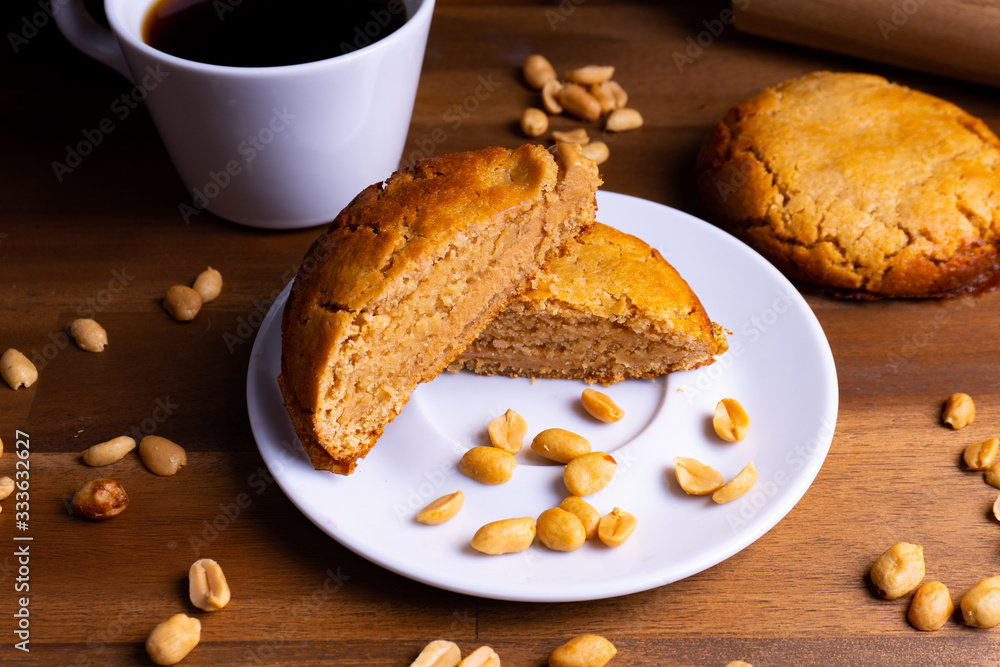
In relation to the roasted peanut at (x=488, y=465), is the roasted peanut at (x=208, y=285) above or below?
below

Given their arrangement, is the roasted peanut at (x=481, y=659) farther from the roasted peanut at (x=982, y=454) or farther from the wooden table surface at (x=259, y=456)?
the roasted peanut at (x=982, y=454)

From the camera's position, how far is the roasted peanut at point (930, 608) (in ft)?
5.62

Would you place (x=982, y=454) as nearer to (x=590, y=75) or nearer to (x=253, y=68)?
(x=590, y=75)

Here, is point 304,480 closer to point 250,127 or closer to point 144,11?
point 250,127

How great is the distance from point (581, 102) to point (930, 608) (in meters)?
1.87

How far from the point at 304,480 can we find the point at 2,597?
64 centimetres

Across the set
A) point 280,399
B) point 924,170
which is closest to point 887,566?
point 924,170

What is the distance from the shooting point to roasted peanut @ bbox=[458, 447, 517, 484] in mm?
1847

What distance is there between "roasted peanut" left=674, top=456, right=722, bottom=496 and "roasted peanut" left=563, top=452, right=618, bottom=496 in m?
0.14

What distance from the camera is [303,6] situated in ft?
7.77

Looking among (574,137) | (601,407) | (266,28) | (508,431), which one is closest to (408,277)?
(508,431)

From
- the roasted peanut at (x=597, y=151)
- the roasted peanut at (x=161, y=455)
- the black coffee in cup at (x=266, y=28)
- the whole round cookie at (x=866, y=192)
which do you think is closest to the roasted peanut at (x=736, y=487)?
the whole round cookie at (x=866, y=192)

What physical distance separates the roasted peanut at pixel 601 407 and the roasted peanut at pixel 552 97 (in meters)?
1.28

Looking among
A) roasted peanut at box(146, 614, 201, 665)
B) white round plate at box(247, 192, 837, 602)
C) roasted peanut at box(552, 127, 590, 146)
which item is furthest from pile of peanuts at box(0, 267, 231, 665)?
roasted peanut at box(552, 127, 590, 146)
